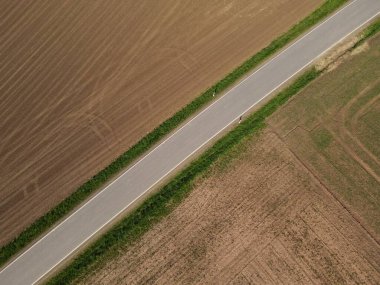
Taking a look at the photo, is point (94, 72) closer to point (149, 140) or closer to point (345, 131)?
point (149, 140)

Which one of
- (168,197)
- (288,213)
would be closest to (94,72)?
(168,197)

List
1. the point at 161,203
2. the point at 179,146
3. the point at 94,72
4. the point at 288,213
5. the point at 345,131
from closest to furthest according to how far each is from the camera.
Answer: the point at 288,213 < the point at 161,203 < the point at 345,131 < the point at 179,146 < the point at 94,72

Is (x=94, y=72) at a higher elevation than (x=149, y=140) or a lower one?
higher

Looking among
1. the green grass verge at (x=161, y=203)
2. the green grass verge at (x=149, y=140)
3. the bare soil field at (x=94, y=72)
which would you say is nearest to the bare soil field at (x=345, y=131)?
the green grass verge at (x=161, y=203)

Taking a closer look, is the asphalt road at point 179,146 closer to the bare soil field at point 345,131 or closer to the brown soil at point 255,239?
the bare soil field at point 345,131

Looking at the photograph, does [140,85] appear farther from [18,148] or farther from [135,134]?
[18,148]

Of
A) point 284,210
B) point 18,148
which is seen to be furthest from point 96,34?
point 284,210
